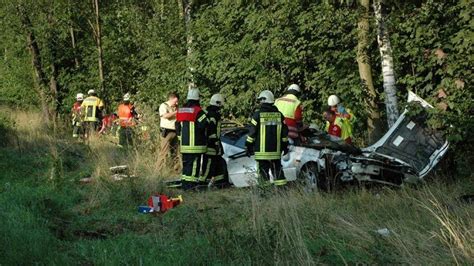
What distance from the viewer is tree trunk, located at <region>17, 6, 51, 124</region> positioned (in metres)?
21.6

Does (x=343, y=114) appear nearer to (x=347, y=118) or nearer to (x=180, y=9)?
(x=347, y=118)

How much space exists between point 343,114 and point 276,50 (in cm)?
259

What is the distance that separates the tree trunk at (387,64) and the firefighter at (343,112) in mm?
768

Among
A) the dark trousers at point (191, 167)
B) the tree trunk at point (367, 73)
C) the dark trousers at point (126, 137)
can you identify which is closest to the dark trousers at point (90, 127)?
the dark trousers at point (126, 137)

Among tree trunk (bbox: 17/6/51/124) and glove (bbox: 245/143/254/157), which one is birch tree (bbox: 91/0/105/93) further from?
glove (bbox: 245/143/254/157)

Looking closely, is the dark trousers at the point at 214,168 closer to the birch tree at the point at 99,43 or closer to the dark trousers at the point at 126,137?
the dark trousers at the point at 126,137

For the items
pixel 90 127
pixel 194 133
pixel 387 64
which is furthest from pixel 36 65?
pixel 387 64

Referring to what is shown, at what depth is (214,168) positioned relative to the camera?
10.4 metres

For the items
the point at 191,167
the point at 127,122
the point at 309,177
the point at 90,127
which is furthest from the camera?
the point at 90,127

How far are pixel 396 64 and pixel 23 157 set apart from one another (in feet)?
27.7

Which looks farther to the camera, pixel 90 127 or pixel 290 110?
pixel 90 127

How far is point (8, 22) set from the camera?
21781mm

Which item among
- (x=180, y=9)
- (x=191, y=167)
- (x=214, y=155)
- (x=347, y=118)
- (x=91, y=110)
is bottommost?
(x=191, y=167)

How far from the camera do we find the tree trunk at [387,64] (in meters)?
9.89
